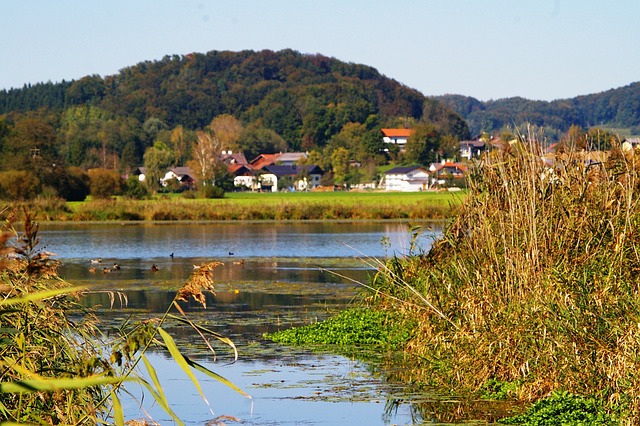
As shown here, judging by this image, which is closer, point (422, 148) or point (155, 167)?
point (155, 167)

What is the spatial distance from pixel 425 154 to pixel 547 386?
128 m

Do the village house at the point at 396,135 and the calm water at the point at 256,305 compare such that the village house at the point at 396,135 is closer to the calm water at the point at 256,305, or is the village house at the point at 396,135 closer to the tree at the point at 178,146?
the tree at the point at 178,146

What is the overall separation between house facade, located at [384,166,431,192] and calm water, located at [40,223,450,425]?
70234 millimetres

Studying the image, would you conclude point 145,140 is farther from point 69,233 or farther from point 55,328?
point 55,328

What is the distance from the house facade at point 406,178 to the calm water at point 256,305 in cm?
7023

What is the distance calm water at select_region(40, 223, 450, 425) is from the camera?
11.1 metres

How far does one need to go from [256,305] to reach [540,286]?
405 inches

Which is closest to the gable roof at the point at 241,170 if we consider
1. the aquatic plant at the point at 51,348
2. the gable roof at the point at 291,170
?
the gable roof at the point at 291,170

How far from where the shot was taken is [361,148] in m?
149

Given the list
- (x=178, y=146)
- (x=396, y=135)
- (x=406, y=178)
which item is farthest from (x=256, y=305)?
(x=396, y=135)

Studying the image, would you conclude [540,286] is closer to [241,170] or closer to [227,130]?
[241,170]

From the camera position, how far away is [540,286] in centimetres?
1136

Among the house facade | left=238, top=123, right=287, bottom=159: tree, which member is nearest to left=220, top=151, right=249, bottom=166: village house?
left=238, top=123, right=287, bottom=159: tree

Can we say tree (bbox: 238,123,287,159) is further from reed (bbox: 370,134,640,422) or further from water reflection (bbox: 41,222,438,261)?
reed (bbox: 370,134,640,422)
